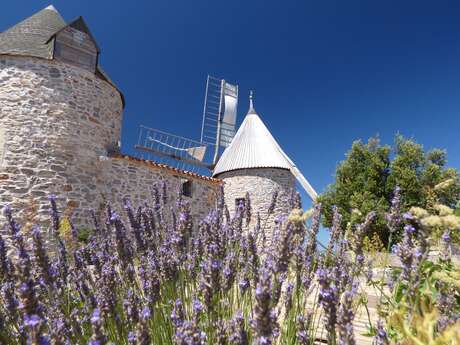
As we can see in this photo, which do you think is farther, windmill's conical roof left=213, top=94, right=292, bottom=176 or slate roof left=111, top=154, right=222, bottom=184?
windmill's conical roof left=213, top=94, right=292, bottom=176

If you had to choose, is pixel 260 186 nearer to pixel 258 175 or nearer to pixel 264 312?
pixel 258 175

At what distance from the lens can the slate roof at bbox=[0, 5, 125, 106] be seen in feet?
26.1

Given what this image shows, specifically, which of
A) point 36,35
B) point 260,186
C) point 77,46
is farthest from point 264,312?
point 260,186

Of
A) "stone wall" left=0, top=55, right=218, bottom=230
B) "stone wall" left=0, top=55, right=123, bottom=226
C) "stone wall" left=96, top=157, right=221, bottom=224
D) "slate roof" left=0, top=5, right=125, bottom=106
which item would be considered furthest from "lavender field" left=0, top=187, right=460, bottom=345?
"slate roof" left=0, top=5, right=125, bottom=106

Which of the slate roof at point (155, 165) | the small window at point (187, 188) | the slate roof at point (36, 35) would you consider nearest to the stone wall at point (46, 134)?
the slate roof at point (36, 35)

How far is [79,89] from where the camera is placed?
8.19 meters

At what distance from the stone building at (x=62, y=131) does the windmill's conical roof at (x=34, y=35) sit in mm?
23

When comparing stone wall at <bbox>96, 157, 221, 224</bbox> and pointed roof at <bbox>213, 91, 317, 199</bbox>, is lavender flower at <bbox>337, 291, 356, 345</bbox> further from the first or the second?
pointed roof at <bbox>213, 91, 317, 199</bbox>

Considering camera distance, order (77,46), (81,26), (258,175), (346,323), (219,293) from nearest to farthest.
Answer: (346,323) → (219,293) → (77,46) → (81,26) → (258,175)

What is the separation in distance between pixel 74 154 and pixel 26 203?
1.57 m

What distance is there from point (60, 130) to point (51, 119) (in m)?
0.33

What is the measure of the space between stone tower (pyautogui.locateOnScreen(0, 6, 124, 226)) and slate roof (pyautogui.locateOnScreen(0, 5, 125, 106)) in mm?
24

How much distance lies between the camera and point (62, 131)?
7699mm

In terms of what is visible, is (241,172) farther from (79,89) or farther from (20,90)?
(20,90)
